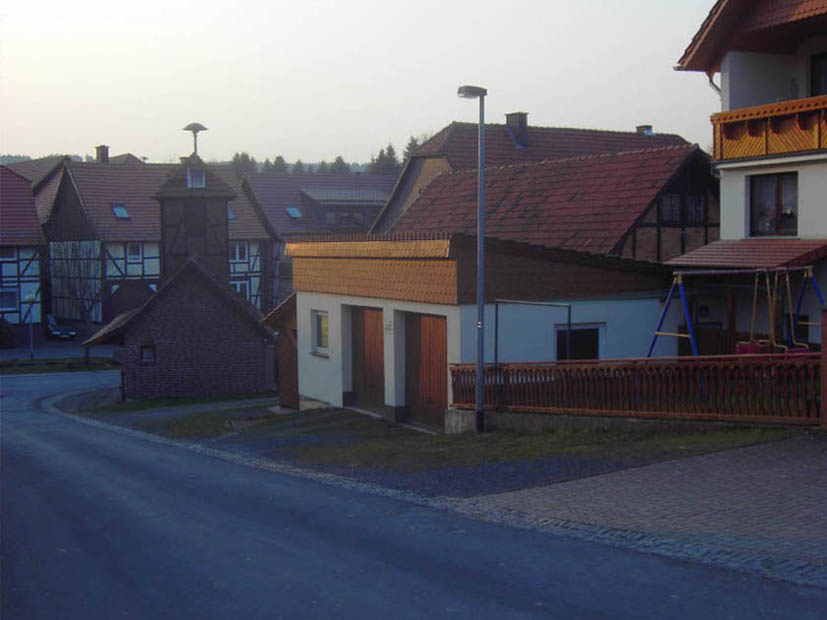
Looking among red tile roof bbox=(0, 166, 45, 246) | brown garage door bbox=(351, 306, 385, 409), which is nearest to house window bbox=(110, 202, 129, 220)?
red tile roof bbox=(0, 166, 45, 246)

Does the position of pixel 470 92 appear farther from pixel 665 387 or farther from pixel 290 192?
pixel 290 192

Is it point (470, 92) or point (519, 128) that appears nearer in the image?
point (470, 92)

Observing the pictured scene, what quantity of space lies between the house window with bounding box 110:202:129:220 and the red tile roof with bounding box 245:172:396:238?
31.7ft

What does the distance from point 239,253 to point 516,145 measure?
2600cm

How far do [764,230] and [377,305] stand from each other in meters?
8.72

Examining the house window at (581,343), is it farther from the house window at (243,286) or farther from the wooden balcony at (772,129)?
the house window at (243,286)

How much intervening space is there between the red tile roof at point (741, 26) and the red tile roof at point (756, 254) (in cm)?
437

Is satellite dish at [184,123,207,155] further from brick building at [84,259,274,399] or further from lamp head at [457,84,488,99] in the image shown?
lamp head at [457,84,488,99]

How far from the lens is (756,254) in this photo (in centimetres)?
2172

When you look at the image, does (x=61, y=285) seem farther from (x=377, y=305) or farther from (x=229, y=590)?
(x=229, y=590)

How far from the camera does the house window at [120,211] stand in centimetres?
6197

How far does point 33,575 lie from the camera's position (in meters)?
9.38

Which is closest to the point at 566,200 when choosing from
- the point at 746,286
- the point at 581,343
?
the point at 581,343

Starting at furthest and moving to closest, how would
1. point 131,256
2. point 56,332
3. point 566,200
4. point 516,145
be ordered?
point 131,256 → point 56,332 → point 516,145 → point 566,200
